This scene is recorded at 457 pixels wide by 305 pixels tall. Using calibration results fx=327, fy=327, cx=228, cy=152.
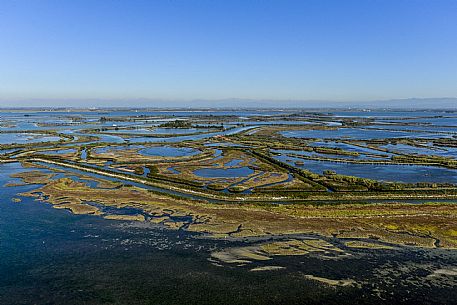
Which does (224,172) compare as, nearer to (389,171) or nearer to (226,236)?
(226,236)

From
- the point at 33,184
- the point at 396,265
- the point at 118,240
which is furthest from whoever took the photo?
the point at 33,184

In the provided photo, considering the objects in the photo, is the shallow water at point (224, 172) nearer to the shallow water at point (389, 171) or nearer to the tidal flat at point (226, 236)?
the tidal flat at point (226, 236)

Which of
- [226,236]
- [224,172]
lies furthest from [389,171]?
[226,236]

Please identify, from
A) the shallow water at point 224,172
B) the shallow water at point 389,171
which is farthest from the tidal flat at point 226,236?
the shallow water at point 389,171

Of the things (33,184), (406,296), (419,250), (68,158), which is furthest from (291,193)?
(68,158)

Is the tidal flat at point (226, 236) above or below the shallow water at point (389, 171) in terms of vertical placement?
below

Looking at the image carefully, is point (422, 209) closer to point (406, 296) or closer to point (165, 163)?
point (406, 296)

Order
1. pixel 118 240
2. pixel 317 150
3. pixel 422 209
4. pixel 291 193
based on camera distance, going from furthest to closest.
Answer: pixel 317 150 → pixel 291 193 → pixel 422 209 → pixel 118 240

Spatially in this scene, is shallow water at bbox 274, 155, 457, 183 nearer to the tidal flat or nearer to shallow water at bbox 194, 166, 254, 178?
the tidal flat
